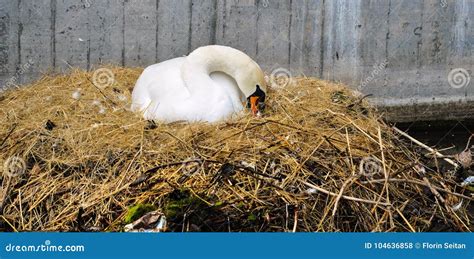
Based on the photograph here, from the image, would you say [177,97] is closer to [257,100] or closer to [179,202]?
[257,100]

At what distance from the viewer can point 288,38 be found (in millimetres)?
7629

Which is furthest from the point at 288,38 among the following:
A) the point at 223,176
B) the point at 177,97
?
the point at 223,176

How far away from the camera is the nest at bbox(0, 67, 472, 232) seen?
4.99 meters

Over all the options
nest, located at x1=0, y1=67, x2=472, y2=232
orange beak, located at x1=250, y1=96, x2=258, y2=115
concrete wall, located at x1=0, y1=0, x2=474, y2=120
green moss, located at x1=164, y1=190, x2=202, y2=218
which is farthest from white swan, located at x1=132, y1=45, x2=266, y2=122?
green moss, located at x1=164, y1=190, x2=202, y2=218

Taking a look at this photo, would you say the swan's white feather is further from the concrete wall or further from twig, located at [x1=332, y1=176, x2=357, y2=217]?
twig, located at [x1=332, y1=176, x2=357, y2=217]

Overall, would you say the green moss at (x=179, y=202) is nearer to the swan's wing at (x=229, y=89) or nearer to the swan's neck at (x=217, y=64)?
the swan's wing at (x=229, y=89)

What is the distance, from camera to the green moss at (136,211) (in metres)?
4.88

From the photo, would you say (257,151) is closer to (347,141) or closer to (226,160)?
(226,160)

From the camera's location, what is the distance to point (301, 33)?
7.63m

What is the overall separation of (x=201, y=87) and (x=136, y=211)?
1514mm

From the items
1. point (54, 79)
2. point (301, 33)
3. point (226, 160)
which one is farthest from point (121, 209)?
point (301, 33)

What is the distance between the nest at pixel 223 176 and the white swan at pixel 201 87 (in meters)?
0.14

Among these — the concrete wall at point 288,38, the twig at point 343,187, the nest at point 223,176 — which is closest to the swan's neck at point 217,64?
the nest at point 223,176

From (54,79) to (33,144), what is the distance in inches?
64.2
